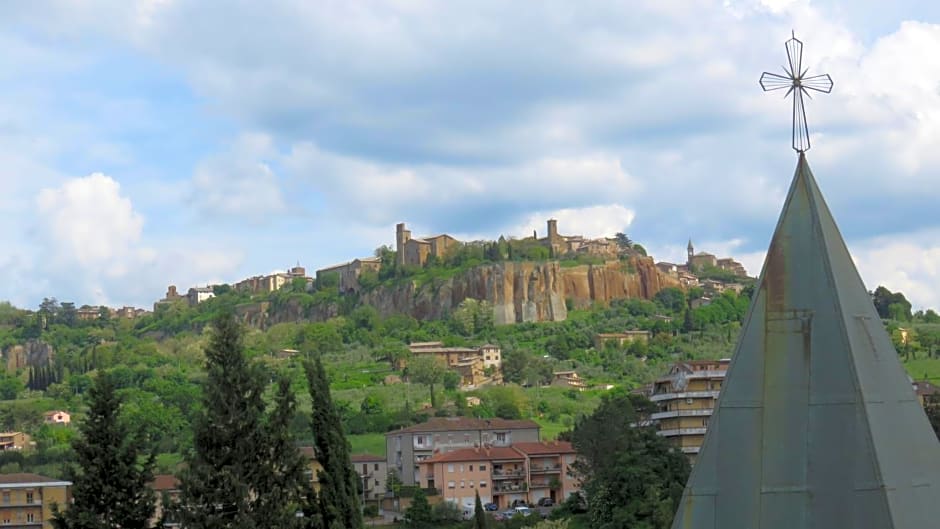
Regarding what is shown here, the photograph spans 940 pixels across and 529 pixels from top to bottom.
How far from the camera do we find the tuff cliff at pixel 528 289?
14712 centimetres

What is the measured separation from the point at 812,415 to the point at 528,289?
14003 cm

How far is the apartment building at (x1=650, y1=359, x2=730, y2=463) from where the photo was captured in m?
52.1

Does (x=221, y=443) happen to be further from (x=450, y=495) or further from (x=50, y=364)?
(x=50, y=364)

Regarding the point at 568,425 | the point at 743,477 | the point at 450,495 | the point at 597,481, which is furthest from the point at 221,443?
the point at 568,425

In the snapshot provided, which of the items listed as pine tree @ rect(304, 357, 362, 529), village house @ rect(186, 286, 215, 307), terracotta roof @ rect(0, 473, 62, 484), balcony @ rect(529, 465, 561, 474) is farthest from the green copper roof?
village house @ rect(186, 286, 215, 307)

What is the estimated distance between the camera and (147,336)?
164m

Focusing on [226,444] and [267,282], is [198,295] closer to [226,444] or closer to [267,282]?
[267,282]

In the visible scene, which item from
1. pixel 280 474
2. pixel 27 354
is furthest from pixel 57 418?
pixel 280 474

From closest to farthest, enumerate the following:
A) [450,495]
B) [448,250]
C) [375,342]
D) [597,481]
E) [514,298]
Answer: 1. [597,481]
2. [450,495]
3. [375,342]
4. [514,298]
5. [448,250]

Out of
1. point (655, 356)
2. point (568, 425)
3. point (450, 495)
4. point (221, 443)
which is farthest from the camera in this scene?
point (655, 356)

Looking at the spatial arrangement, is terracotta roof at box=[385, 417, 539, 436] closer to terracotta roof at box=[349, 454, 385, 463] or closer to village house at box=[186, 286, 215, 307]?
terracotta roof at box=[349, 454, 385, 463]

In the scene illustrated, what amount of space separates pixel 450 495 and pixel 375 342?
7380cm

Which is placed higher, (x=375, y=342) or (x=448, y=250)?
(x=448, y=250)

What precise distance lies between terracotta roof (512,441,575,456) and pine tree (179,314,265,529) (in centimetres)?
4389
